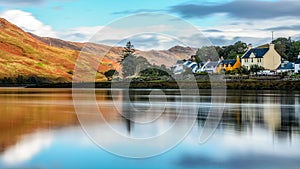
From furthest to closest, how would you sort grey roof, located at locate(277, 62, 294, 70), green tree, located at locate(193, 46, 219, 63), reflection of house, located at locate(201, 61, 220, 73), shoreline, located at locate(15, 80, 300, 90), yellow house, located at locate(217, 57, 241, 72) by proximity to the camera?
1. green tree, located at locate(193, 46, 219, 63)
2. reflection of house, located at locate(201, 61, 220, 73)
3. yellow house, located at locate(217, 57, 241, 72)
4. grey roof, located at locate(277, 62, 294, 70)
5. shoreline, located at locate(15, 80, 300, 90)

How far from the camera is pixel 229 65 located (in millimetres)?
117312

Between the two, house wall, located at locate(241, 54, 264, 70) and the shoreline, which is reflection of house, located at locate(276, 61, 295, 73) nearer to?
house wall, located at locate(241, 54, 264, 70)

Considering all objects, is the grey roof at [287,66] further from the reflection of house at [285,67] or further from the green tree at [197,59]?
the green tree at [197,59]

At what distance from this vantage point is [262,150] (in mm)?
18250

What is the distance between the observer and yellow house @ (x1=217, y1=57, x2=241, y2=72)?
11494 cm

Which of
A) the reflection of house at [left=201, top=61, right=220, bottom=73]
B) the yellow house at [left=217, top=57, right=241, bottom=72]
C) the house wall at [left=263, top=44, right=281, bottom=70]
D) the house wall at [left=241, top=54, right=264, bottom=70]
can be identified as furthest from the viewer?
the reflection of house at [left=201, top=61, right=220, bottom=73]

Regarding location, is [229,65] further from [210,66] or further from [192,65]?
[192,65]

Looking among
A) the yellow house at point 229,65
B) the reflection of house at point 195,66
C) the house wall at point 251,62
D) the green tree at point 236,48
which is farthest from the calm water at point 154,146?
the green tree at point 236,48

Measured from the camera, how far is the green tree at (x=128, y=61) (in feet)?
406

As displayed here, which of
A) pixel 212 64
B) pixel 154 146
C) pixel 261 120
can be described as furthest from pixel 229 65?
pixel 154 146

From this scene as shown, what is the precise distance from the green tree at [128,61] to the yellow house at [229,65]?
66.2ft

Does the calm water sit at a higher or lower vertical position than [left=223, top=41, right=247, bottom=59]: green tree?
lower

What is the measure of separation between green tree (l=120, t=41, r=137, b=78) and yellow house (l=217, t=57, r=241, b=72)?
20.2m

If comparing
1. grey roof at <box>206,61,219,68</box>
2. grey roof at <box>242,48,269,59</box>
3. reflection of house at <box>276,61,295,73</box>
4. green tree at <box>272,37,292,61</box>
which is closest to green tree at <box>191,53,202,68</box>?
grey roof at <box>206,61,219,68</box>
